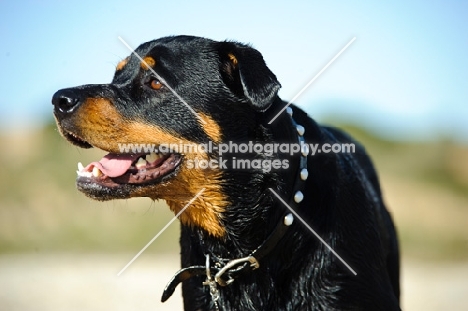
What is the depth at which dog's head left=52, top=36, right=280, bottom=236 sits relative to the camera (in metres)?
4.01

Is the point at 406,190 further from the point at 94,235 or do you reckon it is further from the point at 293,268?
the point at 293,268

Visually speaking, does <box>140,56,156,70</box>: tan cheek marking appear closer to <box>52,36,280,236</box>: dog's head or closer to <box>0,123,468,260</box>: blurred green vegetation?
<box>52,36,280,236</box>: dog's head

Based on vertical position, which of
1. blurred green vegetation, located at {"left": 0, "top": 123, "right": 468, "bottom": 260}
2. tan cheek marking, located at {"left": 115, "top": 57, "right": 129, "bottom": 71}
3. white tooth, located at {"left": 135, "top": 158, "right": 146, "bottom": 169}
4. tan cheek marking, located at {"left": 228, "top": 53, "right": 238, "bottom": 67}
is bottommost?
blurred green vegetation, located at {"left": 0, "top": 123, "right": 468, "bottom": 260}

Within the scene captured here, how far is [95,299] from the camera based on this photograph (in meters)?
8.51

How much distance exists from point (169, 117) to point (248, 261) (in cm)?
95

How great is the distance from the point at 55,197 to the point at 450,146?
31.1 ft

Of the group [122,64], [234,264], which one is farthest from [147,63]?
[234,264]

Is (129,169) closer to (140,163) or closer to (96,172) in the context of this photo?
(140,163)

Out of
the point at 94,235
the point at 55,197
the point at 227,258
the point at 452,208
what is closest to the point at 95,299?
the point at 227,258

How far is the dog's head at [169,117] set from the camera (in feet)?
13.2

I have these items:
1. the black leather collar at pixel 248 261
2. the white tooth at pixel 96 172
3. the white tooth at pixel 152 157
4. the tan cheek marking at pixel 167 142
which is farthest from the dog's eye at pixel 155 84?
the black leather collar at pixel 248 261

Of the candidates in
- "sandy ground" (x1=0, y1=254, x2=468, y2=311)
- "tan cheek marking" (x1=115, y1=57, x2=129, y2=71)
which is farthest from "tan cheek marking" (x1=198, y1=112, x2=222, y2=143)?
"sandy ground" (x1=0, y1=254, x2=468, y2=311)

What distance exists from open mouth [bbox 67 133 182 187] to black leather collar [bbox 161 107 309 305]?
570 millimetres

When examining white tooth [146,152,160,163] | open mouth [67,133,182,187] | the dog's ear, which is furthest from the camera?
white tooth [146,152,160,163]
